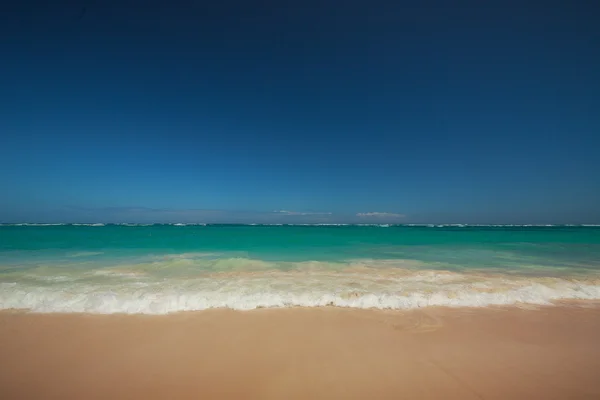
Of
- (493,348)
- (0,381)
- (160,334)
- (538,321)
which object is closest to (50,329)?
(0,381)

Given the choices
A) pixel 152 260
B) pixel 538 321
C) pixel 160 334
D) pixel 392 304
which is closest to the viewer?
pixel 160 334

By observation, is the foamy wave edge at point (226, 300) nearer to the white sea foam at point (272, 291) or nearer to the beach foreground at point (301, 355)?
the white sea foam at point (272, 291)

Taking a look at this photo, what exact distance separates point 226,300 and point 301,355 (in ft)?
9.65

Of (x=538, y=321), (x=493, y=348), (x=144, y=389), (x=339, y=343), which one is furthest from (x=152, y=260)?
(x=538, y=321)

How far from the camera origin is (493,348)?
433 cm

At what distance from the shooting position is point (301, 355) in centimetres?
414

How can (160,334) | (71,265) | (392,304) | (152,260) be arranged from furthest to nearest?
(152,260), (71,265), (392,304), (160,334)

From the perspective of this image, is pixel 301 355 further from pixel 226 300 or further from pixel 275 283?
pixel 275 283

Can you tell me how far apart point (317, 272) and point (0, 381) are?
811cm

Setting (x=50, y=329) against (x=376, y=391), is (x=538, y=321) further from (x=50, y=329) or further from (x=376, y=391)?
(x=50, y=329)

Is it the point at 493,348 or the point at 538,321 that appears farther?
the point at 538,321

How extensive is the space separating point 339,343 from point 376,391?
1.15m

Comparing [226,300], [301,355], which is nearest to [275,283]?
[226,300]

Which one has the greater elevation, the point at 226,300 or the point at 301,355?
the point at 226,300
